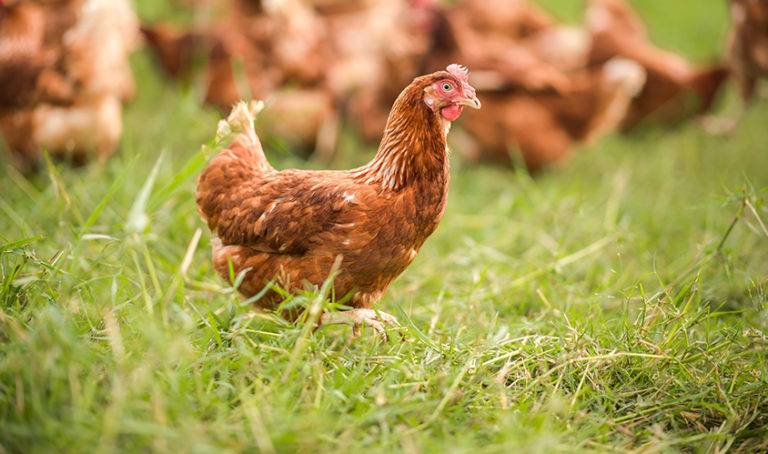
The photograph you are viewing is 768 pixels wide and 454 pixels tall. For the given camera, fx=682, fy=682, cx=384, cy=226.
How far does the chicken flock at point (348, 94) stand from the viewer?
7.95ft

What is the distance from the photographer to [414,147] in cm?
240

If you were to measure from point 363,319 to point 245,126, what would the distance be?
99 cm

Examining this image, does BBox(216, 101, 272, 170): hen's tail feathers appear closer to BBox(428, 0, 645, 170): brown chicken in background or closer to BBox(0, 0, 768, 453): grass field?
BBox(0, 0, 768, 453): grass field

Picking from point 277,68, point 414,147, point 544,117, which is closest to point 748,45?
point 544,117

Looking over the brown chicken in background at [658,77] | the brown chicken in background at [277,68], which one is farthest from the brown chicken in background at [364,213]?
the brown chicken in background at [658,77]

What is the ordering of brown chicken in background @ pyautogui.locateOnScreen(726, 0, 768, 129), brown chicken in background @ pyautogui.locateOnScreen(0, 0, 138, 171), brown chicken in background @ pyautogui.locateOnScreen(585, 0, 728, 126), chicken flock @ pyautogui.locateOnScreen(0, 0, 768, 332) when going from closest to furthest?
chicken flock @ pyautogui.locateOnScreen(0, 0, 768, 332) → brown chicken in background @ pyautogui.locateOnScreen(0, 0, 138, 171) → brown chicken in background @ pyautogui.locateOnScreen(726, 0, 768, 129) → brown chicken in background @ pyautogui.locateOnScreen(585, 0, 728, 126)

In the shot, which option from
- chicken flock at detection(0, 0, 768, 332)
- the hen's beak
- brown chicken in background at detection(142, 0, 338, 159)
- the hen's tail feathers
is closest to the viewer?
the hen's beak

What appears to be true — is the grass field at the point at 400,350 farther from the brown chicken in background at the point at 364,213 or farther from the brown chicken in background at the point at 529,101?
the brown chicken in background at the point at 529,101

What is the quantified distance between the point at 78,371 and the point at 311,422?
70 cm

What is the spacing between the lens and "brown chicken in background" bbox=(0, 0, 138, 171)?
13.7ft

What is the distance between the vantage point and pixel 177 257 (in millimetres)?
3238

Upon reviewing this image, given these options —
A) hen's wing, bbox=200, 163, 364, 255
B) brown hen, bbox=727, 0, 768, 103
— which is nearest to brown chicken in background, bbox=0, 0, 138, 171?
hen's wing, bbox=200, 163, 364, 255

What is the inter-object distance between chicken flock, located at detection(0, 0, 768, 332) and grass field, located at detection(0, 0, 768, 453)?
284 mm

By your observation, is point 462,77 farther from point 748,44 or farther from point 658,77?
point 658,77
